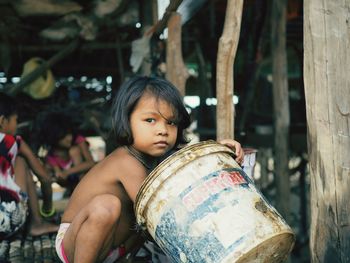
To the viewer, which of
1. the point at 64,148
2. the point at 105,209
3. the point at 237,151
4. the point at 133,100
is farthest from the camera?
the point at 64,148

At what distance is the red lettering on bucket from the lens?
86.0 inches

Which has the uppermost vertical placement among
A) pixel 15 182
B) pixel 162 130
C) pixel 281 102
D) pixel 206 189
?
pixel 162 130

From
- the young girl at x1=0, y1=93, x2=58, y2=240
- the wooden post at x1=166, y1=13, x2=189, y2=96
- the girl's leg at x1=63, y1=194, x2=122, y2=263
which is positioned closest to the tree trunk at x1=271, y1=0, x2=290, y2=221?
the wooden post at x1=166, y1=13, x2=189, y2=96

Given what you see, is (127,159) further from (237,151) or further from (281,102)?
(281,102)

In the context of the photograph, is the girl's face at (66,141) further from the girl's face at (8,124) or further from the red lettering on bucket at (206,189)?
the red lettering on bucket at (206,189)

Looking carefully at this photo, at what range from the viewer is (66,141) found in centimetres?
592

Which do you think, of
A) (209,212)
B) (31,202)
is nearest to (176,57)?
(31,202)

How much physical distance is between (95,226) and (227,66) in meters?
1.08

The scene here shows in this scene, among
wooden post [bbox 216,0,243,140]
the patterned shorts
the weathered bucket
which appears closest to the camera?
the weathered bucket

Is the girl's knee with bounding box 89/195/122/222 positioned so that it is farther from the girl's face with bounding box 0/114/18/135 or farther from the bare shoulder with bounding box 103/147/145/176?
the girl's face with bounding box 0/114/18/135

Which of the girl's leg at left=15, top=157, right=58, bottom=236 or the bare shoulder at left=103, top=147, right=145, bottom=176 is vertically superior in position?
the bare shoulder at left=103, top=147, right=145, bottom=176

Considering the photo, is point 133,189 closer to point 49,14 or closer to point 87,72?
point 49,14

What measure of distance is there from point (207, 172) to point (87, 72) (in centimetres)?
629

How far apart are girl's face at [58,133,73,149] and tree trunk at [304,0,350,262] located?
3.96 m
